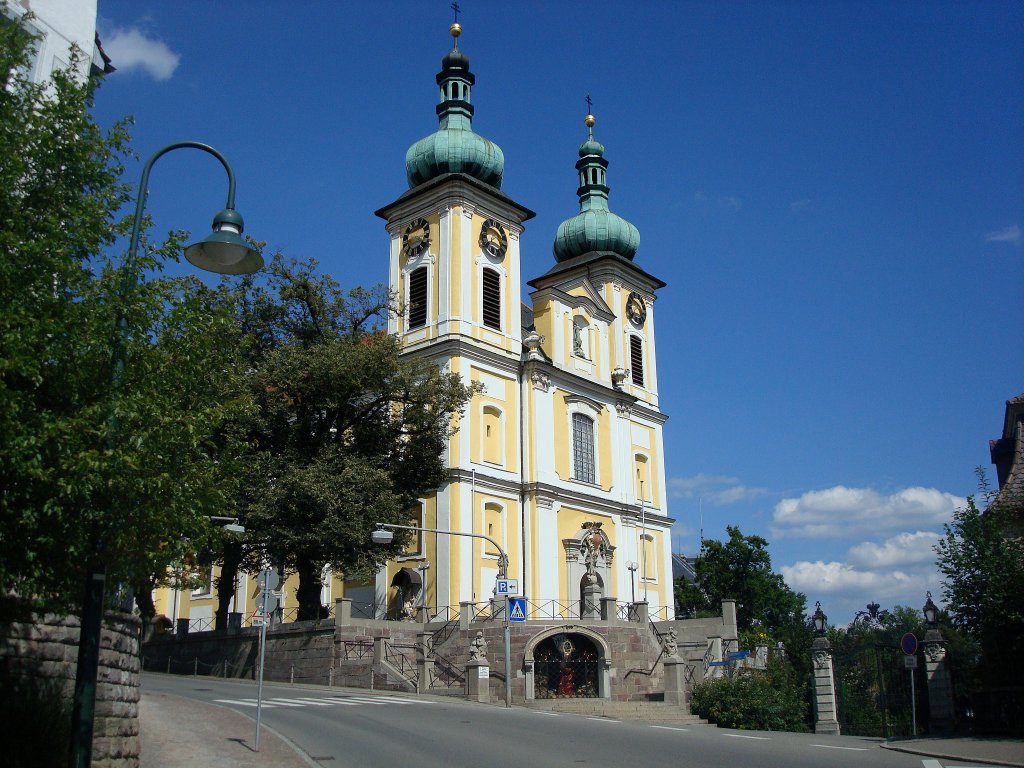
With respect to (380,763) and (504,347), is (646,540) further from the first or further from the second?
(380,763)

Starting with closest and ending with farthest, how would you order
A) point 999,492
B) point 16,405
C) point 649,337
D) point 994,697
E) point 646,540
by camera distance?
1. point 16,405
2. point 994,697
3. point 999,492
4. point 646,540
5. point 649,337

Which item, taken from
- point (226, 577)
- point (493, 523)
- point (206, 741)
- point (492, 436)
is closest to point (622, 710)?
point (206, 741)

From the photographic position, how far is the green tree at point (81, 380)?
915 centimetres

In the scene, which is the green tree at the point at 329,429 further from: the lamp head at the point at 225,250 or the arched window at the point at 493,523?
the lamp head at the point at 225,250

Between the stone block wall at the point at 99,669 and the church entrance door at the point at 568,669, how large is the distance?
1689 centimetres

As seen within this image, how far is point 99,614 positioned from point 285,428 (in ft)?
82.2

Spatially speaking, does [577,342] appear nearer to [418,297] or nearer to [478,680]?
[418,297]

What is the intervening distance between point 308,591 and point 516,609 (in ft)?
30.8

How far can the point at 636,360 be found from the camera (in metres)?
50.9

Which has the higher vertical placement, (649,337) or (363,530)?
(649,337)

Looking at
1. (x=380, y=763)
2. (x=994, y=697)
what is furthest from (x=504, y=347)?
(x=380, y=763)

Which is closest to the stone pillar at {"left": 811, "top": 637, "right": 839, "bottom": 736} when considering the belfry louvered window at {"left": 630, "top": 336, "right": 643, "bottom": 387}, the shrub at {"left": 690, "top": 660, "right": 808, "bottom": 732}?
the shrub at {"left": 690, "top": 660, "right": 808, "bottom": 732}

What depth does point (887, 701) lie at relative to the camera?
2422cm

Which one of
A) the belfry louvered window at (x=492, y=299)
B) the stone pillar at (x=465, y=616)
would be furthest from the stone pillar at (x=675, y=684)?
the belfry louvered window at (x=492, y=299)
